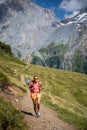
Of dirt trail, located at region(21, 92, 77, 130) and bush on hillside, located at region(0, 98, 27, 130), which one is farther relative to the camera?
dirt trail, located at region(21, 92, 77, 130)

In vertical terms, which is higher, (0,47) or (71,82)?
(0,47)

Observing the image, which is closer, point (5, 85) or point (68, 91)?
point (5, 85)

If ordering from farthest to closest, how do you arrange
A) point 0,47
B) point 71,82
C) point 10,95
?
1. point 0,47
2. point 71,82
3. point 10,95

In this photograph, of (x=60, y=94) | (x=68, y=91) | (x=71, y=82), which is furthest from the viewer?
(x=71, y=82)

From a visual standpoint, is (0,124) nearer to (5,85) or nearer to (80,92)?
(5,85)

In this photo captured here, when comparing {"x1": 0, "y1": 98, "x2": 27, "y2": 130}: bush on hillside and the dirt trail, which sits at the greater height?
{"x1": 0, "y1": 98, "x2": 27, "y2": 130}: bush on hillside

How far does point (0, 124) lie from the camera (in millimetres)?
15875

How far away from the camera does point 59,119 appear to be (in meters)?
25.4

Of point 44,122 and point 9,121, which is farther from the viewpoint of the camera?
point 44,122

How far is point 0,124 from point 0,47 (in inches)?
3360

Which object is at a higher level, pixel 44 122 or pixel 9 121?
pixel 9 121

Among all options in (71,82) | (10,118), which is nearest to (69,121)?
(10,118)

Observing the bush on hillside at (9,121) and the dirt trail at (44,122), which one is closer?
the bush on hillside at (9,121)

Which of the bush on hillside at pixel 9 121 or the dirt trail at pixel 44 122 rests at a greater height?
the bush on hillside at pixel 9 121
